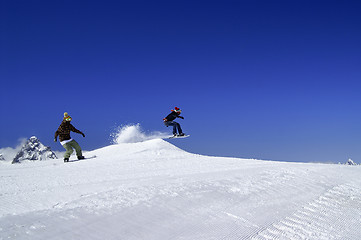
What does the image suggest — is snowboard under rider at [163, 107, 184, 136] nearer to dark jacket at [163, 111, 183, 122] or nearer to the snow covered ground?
dark jacket at [163, 111, 183, 122]

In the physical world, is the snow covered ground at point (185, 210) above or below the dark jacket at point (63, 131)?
below

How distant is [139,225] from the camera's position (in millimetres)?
3229

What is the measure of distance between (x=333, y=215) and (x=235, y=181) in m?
1.84

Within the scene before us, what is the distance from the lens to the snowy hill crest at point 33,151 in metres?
28.5

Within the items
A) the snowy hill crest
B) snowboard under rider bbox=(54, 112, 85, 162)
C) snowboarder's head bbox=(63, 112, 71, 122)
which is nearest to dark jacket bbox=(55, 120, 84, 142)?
snowboard under rider bbox=(54, 112, 85, 162)

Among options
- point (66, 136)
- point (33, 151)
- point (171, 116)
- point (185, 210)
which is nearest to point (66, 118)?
point (66, 136)

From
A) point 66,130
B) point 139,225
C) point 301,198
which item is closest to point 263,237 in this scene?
point 139,225

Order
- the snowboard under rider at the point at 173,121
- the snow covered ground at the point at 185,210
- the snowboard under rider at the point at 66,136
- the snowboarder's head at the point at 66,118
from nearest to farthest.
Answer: the snow covered ground at the point at 185,210, the snowboard under rider at the point at 66,136, the snowboarder's head at the point at 66,118, the snowboard under rider at the point at 173,121

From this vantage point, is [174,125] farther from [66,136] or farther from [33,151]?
[33,151]

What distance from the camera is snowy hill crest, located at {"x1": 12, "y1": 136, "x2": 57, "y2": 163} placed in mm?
28516

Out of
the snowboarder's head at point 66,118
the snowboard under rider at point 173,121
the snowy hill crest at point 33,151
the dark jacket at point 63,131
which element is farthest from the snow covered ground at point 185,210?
the snowy hill crest at point 33,151

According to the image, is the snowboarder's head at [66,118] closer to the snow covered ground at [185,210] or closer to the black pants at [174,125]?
the snow covered ground at [185,210]

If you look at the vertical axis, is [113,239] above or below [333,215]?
above

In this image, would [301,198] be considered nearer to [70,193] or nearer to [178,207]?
[178,207]
